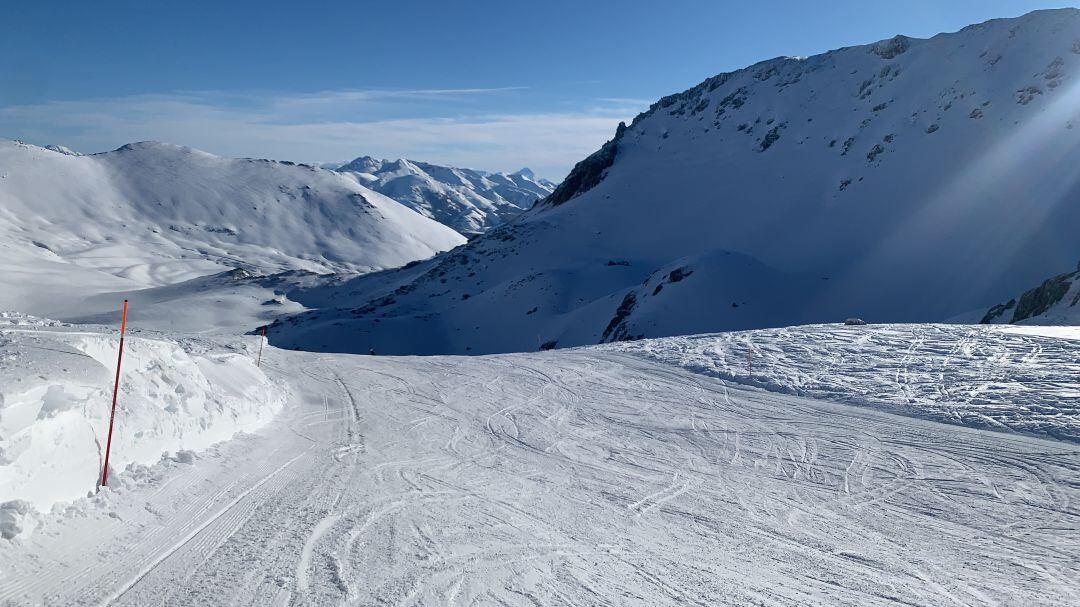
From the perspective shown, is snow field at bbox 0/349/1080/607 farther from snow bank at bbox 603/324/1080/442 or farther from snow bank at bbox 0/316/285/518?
snow bank at bbox 603/324/1080/442

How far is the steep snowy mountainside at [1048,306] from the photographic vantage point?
74.9ft

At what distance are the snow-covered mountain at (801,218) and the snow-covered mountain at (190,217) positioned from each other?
69.6 meters

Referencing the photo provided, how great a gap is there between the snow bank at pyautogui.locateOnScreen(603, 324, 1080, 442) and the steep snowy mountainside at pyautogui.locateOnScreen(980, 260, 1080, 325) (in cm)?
689

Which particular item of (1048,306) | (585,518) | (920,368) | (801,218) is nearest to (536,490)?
(585,518)

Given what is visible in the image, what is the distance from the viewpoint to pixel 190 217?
164375 mm

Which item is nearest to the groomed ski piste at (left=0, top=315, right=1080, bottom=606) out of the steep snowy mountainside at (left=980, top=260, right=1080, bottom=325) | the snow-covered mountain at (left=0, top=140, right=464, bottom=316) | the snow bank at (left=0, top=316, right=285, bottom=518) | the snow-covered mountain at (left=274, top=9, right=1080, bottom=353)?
the snow bank at (left=0, top=316, right=285, bottom=518)

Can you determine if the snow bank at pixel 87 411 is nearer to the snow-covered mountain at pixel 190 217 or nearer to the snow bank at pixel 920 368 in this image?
the snow bank at pixel 920 368

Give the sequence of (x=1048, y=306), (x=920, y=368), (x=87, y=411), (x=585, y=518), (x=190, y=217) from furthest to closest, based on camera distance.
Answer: (x=190, y=217), (x=1048, y=306), (x=920, y=368), (x=585, y=518), (x=87, y=411)

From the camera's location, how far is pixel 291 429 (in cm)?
1128

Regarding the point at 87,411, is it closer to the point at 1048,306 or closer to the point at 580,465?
the point at 580,465

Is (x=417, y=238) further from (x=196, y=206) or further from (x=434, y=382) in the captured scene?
(x=434, y=382)

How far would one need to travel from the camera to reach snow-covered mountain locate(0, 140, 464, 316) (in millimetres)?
132500

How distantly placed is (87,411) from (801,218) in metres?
61.4

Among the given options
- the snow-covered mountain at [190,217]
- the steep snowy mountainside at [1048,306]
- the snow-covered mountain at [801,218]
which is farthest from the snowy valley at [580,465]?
the snow-covered mountain at [190,217]
